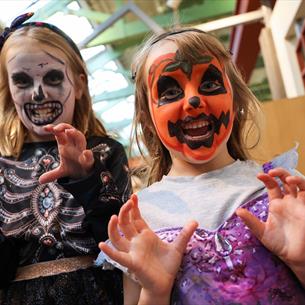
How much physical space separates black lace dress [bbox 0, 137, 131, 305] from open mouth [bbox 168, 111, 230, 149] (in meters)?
0.21

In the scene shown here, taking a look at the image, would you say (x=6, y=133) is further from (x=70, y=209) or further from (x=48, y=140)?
(x=70, y=209)

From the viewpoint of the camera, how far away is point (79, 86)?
1.24m

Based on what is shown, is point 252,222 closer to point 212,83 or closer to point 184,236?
point 184,236

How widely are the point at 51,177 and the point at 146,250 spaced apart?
0.97 feet

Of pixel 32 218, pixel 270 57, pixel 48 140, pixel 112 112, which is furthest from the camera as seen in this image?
pixel 112 112

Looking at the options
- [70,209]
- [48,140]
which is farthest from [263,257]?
[48,140]

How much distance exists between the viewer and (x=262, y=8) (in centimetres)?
316

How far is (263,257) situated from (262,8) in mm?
2780

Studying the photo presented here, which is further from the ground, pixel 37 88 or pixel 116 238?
pixel 37 88

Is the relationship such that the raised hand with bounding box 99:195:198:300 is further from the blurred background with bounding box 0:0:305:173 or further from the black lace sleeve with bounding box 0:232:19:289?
the blurred background with bounding box 0:0:305:173

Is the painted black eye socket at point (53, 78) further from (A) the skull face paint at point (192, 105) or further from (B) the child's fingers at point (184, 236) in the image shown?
(B) the child's fingers at point (184, 236)

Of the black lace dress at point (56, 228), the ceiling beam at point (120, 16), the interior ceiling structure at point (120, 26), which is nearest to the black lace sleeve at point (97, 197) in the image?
the black lace dress at point (56, 228)

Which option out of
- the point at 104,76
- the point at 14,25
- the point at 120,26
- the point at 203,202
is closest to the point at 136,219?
the point at 203,202

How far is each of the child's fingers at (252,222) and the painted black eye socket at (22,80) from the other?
670 millimetres
